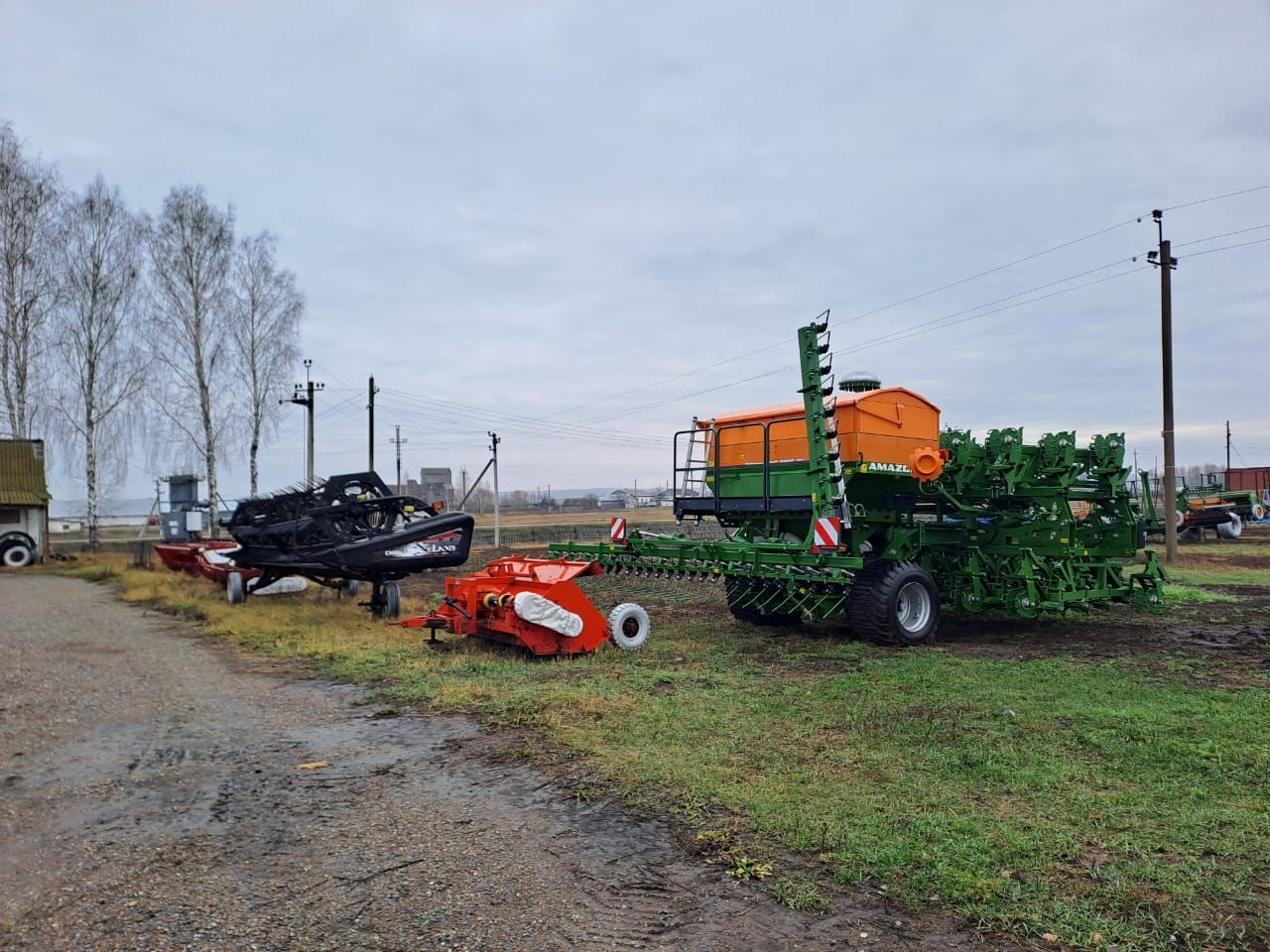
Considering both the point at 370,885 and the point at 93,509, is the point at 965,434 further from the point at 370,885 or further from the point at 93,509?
the point at 93,509

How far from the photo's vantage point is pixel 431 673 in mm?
8133

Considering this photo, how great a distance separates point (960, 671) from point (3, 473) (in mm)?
30240

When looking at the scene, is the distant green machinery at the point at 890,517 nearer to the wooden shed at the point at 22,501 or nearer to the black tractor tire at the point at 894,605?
the black tractor tire at the point at 894,605

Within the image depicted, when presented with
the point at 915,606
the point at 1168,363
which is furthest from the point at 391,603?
the point at 1168,363

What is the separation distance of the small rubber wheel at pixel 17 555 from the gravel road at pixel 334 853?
24351 millimetres

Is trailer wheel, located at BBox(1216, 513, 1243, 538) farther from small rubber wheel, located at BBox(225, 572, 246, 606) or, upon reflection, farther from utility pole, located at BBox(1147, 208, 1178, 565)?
small rubber wheel, located at BBox(225, 572, 246, 606)

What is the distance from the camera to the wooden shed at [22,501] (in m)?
27.3

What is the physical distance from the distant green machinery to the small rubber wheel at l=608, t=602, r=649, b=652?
754 millimetres

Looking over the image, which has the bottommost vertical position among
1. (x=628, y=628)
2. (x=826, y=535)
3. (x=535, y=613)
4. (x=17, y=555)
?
(x=17, y=555)

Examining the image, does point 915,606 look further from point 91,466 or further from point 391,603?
point 91,466

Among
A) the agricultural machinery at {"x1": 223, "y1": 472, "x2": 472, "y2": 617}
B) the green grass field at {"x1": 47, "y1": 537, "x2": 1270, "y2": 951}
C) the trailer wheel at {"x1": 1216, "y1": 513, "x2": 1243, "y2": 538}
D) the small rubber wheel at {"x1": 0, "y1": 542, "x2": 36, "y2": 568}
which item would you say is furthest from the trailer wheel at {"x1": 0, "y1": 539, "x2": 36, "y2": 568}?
the trailer wheel at {"x1": 1216, "y1": 513, "x2": 1243, "y2": 538}

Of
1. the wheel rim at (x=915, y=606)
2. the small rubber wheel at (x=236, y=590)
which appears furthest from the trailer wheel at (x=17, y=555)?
the wheel rim at (x=915, y=606)

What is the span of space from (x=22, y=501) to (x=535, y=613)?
1044 inches

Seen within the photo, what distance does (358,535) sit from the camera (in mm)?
12609
